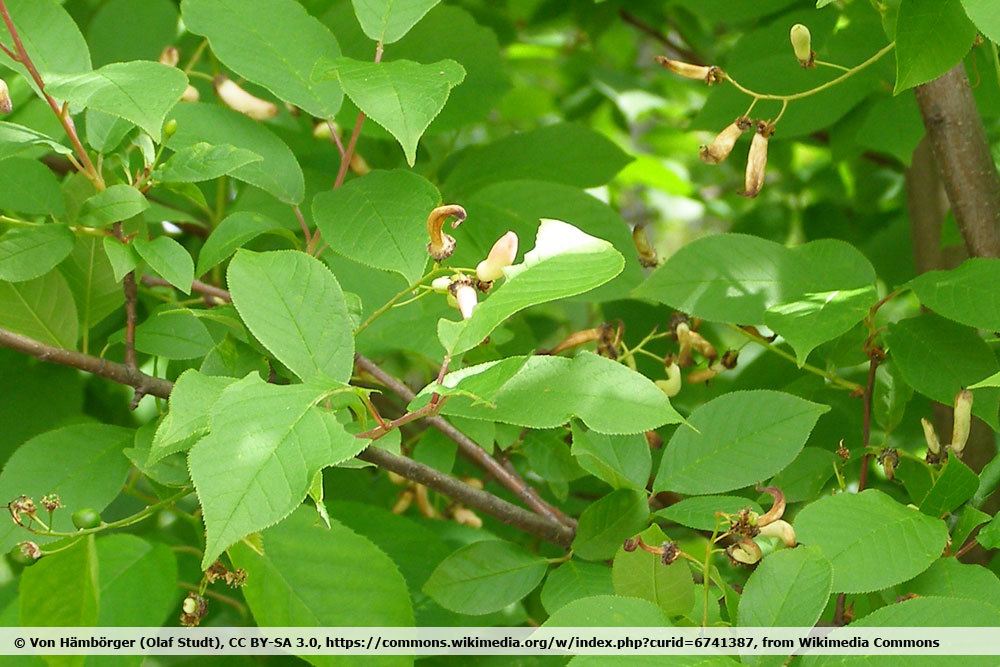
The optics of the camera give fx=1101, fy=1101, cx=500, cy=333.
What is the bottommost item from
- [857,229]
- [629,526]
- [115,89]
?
[857,229]

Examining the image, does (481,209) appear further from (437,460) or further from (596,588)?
(596,588)

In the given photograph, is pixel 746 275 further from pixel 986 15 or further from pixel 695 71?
pixel 986 15

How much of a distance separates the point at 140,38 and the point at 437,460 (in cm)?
56

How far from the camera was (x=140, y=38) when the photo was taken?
1087 millimetres

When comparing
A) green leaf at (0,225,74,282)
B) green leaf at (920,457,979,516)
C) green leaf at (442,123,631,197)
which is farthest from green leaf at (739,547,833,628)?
green leaf at (442,123,631,197)

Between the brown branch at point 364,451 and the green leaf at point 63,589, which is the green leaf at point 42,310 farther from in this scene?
the green leaf at point 63,589

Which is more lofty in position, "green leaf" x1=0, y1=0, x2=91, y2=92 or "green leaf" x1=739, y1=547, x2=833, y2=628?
"green leaf" x1=0, y1=0, x2=91, y2=92

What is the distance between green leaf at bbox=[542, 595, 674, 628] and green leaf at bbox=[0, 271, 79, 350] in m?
0.40

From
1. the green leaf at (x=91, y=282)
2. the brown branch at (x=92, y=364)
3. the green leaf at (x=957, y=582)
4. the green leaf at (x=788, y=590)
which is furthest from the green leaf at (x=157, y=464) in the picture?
the green leaf at (x=957, y=582)

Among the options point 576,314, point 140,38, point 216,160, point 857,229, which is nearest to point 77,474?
point 216,160

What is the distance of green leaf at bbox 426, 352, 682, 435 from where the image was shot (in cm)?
55

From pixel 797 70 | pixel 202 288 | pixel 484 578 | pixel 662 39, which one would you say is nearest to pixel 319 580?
pixel 484 578

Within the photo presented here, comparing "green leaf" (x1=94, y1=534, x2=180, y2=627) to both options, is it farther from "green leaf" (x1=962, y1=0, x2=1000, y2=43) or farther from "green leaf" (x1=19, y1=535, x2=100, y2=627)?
"green leaf" (x1=962, y1=0, x2=1000, y2=43)

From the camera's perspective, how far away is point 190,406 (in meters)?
0.56
